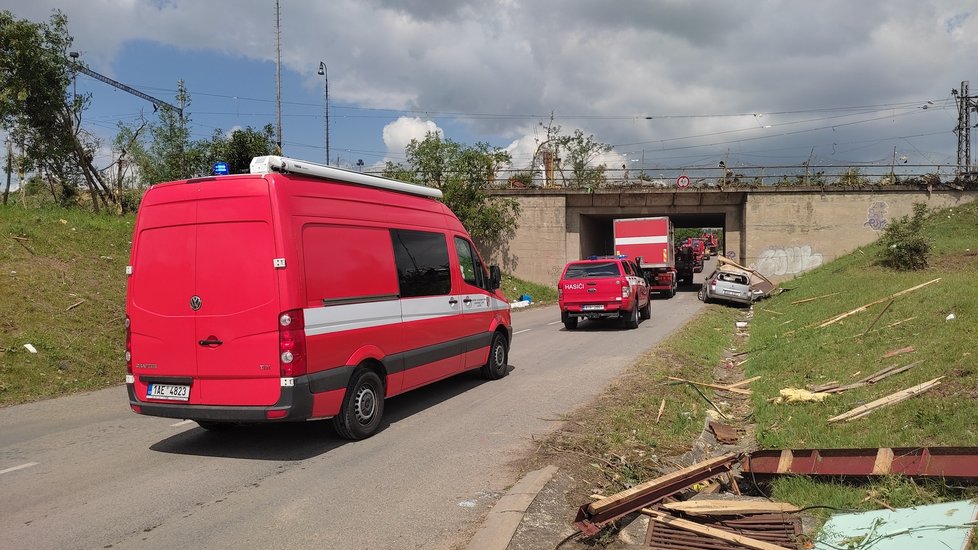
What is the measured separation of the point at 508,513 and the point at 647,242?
2571 cm

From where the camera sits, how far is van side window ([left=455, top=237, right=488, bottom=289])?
896cm

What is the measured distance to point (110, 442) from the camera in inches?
266

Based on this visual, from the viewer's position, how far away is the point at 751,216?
32.6 m

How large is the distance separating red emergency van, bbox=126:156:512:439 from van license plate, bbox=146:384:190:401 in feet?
0.04

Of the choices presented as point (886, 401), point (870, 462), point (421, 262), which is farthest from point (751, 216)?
point (870, 462)

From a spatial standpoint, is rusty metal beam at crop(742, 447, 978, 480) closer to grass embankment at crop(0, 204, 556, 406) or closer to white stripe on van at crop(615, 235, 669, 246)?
grass embankment at crop(0, 204, 556, 406)

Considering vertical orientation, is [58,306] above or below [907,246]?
below

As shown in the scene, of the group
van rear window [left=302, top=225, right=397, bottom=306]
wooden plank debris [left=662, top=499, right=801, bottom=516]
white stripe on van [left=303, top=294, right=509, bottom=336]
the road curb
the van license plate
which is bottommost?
the road curb

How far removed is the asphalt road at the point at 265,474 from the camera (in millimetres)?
4305

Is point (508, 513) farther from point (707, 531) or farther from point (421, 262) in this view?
point (421, 262)

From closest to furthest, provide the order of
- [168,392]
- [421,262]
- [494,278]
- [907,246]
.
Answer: [168,392] → [421,262] → [494,278] → [907,246]

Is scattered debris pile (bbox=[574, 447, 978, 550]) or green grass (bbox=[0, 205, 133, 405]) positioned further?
green grass (bbox=[0, 205, 133, 405])

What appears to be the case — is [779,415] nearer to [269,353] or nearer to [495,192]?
[269,353]

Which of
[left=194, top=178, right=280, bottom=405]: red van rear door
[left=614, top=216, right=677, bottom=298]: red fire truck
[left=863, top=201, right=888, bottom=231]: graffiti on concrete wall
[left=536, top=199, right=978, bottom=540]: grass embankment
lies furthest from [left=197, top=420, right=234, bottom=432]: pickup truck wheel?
[left=863, top=201, right=888, bottom=231]: graffiti on concrete wall
